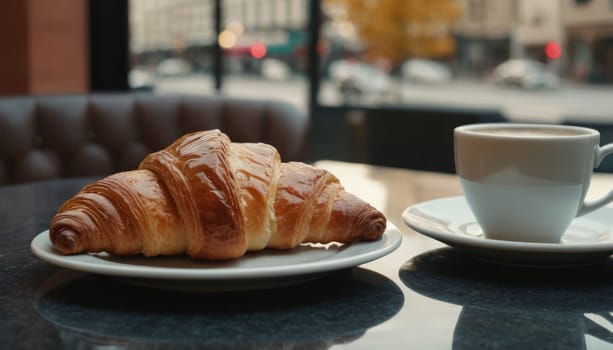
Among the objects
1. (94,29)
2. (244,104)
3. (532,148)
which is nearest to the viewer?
(532,148)

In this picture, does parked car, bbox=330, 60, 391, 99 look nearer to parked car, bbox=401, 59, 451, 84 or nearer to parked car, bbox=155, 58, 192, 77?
parked car, bbox=401, 59, 451, 84

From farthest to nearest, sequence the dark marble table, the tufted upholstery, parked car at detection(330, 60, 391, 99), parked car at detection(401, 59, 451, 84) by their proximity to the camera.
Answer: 1. parked car at detection(401, 59, 451, 84)
2. parked car at detection(330, 60, 391, 99)
3. the tufted upholstery
4. the dark marble table

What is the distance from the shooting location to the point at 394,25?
16.9 feet

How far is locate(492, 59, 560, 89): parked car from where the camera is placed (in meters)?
4.55

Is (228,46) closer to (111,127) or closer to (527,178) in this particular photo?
(111,127)

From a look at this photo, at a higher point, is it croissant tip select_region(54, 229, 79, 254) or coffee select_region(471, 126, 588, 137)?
coffee select_region(471, 126, 588, 137)

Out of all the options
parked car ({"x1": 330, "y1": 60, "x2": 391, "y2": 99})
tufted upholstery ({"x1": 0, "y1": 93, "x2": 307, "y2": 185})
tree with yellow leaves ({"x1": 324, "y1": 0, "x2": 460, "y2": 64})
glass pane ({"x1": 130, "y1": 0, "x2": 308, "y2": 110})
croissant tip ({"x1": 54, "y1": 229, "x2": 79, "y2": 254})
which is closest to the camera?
croissant tip ({"x1": 54, "y1": 229, "x2": 79, "y2": 254})

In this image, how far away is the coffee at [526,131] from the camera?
870 mm

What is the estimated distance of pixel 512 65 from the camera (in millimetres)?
4684


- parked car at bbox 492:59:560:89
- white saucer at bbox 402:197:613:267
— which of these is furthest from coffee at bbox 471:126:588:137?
parked car at bbox 492:59:560:89

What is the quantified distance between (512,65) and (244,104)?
2.64m

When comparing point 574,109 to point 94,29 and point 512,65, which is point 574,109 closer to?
point 512,65

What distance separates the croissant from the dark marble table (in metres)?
0.04

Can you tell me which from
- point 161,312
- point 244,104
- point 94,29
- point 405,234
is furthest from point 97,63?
point 161,312
